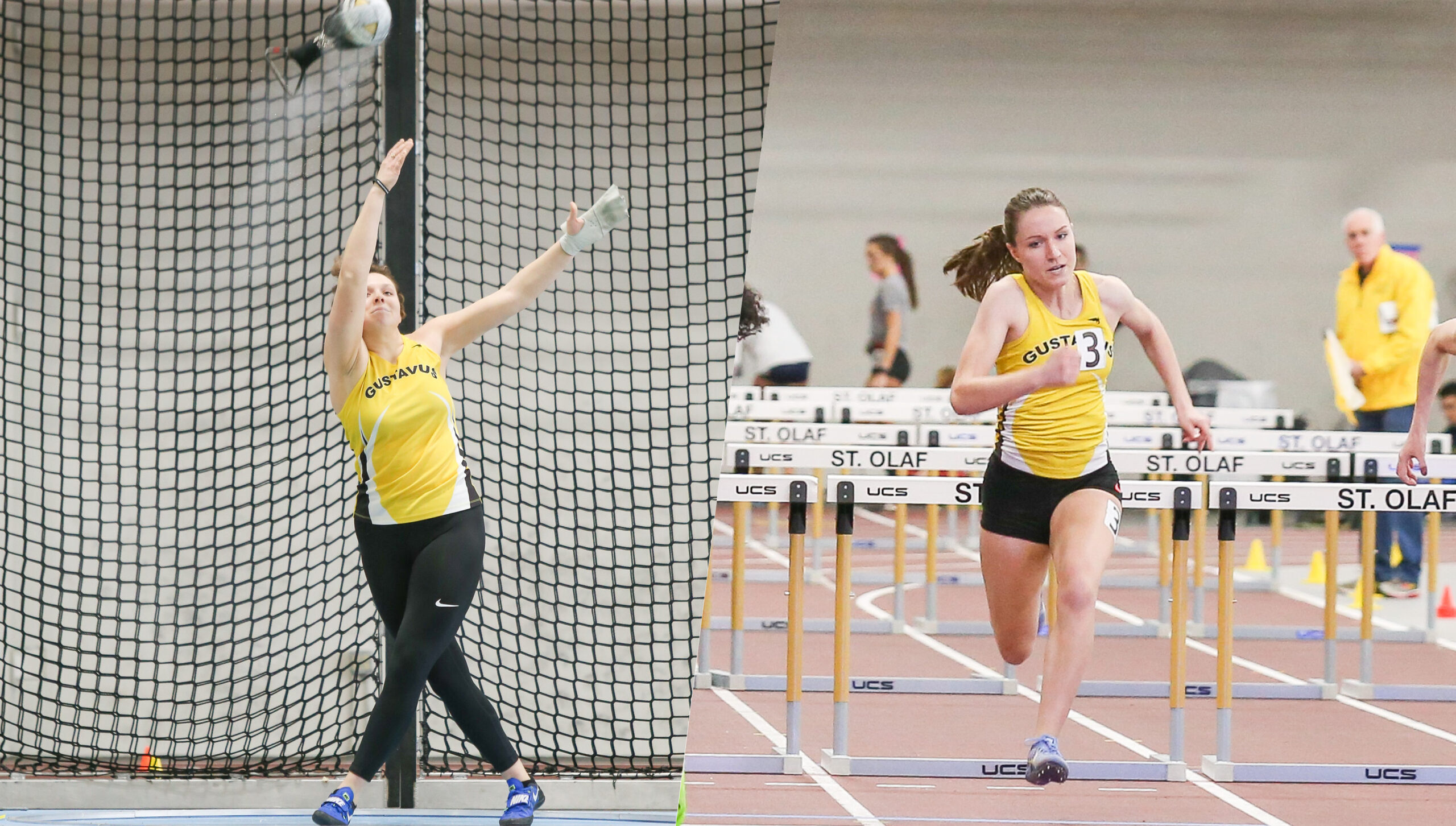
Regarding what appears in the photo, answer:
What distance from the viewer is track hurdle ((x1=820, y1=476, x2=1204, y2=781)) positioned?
470cm

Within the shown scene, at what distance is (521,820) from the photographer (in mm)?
4055

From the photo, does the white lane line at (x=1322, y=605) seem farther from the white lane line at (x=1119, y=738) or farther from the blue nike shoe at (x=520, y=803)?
the blue nike shoe at (x=520, y=803)

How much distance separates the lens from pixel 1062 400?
396 cm

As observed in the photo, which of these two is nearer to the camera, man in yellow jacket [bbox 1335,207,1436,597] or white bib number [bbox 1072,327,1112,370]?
white bib number [bbox 1072,327,1112,370]

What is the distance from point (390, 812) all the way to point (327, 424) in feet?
18.3

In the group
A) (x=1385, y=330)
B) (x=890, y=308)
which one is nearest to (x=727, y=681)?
(x=1385, y=330)

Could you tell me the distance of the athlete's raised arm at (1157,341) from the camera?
3990 mm

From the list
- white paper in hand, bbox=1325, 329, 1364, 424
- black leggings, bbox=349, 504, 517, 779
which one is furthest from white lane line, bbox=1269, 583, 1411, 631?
black leggings, bbox=349, 504, 517, 779

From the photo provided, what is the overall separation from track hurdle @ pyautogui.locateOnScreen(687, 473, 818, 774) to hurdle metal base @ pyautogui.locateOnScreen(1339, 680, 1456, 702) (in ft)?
9.04

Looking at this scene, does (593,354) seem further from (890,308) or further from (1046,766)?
(890,308)

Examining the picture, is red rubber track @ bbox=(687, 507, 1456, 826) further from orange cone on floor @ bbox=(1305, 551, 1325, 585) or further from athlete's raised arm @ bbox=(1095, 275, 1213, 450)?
athlete's raised arm @ bbox=(1095, 275, 1213, 450)

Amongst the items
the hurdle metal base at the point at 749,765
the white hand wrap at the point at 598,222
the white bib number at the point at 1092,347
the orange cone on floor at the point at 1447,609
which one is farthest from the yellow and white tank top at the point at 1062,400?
the orange cone on floor at the point at 1447,609

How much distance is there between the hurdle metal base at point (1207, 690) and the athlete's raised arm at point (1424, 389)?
67.4 inches

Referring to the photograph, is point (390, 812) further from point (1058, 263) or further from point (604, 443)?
point (604, 443)
